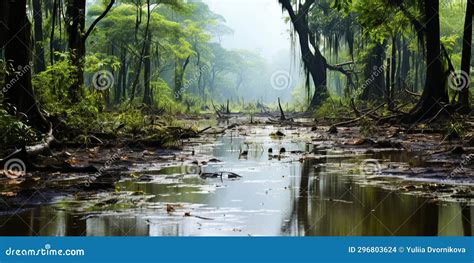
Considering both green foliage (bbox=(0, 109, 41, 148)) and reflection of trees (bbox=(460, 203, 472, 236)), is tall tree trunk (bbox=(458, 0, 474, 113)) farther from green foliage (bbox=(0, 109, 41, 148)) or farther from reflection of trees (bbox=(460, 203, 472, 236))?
green foliage (bbox=(0, 109, 41, 148))

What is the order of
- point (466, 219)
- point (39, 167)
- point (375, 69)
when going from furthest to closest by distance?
1. point (375, 69)
2. point (39, 167)
3. point (466, 219)

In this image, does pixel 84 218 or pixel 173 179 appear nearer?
pixel 84 218

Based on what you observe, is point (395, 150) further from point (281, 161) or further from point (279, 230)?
point (279, 230)

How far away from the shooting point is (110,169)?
8.32 m

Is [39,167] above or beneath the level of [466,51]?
beneath

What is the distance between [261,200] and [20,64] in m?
6.07

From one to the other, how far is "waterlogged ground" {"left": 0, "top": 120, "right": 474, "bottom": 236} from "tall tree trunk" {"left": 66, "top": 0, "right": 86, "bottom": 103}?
4070 millimetres

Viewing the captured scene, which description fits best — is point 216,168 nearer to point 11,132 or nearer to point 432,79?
point 11,132

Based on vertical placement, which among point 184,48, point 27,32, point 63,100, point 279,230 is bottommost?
point 279,230

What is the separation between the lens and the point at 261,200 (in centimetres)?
595

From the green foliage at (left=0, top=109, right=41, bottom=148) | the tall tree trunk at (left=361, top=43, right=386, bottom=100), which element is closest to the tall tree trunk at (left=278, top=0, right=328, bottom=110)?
the tall tree trunk at (left=361, top=43, right=386, bottom=100)

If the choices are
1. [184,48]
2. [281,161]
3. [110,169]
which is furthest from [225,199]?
[184,48]

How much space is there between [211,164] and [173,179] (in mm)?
1809

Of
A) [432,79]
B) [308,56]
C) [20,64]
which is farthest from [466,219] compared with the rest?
[308,56]
